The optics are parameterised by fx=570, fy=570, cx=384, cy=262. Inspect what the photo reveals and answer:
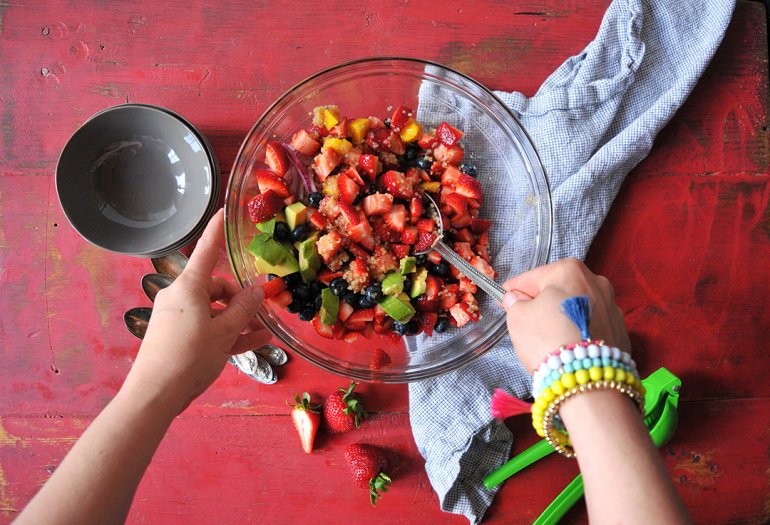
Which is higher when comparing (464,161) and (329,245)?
(464,161)

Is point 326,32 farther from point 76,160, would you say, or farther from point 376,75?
point 76,160

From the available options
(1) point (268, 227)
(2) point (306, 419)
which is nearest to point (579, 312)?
(1) point (268, 227)

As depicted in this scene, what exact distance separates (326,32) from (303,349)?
972mm

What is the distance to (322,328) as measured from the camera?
5.02ft

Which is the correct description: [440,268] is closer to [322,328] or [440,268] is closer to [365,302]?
[365,302]

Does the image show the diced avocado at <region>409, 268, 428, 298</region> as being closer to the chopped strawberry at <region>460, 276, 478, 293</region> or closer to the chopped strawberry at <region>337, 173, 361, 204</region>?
the chopped strawberry at <region>460, 276, 478, 293</region>

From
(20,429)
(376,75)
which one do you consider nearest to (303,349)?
(376,75)

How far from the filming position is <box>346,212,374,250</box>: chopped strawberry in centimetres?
147

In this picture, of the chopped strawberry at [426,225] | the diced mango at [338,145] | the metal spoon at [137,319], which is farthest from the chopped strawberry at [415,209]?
the metal spoon at [137,319]

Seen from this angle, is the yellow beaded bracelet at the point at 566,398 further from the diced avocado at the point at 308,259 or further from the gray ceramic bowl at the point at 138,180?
the gray ceramic bowl at the point at 138,180

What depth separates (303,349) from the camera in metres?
1.49

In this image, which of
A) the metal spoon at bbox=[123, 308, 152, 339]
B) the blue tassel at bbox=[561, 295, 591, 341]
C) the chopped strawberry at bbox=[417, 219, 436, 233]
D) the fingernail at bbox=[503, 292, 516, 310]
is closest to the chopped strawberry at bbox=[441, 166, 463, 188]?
the chopped strawberry at bbox=[417, 219, 436, 233]

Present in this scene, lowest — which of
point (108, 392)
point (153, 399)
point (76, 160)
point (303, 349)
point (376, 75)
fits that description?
point (108, 392)

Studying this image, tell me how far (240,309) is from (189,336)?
14 centimetres
